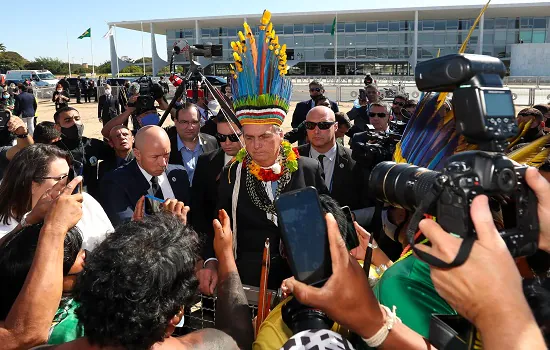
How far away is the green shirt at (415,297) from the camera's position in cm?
144

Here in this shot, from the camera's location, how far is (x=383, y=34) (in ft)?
166

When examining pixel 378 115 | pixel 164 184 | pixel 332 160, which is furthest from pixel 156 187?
pixel 378 115

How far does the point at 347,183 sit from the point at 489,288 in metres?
3.02

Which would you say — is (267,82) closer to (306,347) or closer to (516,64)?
(306,347)

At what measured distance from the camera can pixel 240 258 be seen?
113 inches

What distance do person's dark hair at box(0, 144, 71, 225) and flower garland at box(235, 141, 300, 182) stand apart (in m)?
1.17

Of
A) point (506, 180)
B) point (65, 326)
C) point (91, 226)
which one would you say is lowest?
point (65, 326)

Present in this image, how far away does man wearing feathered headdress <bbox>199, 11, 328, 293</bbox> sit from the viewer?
2.87 m

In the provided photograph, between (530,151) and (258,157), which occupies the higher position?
(530,151)

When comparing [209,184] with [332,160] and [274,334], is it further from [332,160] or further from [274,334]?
[274,334]

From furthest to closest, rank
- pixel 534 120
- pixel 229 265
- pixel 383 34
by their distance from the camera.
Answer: pixel 383 34, pixel 534 120, pixel 229 265

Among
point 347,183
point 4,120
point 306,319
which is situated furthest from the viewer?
point 4,120

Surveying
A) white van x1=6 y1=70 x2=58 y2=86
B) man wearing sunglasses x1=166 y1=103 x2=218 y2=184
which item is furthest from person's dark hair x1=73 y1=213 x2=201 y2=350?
white van x1=6 y1=70 x2=58 y2=86

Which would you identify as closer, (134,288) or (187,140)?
(134,288)
